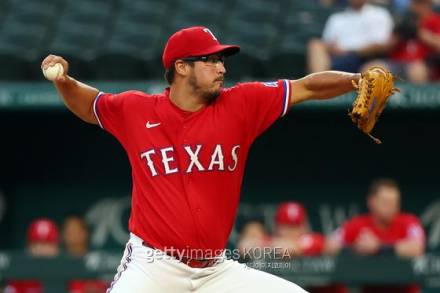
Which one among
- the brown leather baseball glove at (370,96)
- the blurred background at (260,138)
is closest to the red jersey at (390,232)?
the blurred background at (260,138)

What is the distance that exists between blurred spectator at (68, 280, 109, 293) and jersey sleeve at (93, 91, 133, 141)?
335cm

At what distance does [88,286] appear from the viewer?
372 inches

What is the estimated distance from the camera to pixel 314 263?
29.9 feet

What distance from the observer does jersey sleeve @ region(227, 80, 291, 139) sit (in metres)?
6.04

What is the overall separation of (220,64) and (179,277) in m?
1.09

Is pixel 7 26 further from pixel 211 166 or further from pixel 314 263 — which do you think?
pixel 211 166

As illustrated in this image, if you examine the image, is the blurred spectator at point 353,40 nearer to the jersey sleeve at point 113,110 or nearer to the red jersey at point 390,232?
the red jersey at point 390,232

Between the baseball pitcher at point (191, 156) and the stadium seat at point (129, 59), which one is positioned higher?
the stadium seat at point (129, 59)

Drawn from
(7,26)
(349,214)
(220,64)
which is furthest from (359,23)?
(220,64)

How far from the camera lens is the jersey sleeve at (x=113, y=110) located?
6.14 m

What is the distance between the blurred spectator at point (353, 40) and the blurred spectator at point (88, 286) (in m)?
2.57

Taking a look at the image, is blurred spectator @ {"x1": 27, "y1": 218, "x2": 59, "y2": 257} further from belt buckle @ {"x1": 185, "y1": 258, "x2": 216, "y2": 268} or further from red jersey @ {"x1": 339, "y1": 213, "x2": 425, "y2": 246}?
belt buckle @ {"x1": 185, "y1": 258, "x2": 216, "y2": 268}

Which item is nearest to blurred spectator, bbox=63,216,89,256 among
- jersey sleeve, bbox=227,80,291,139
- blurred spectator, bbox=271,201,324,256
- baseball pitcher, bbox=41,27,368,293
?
blurred spectator, bbox=271,201,324,256

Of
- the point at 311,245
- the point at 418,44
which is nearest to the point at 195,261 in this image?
the point at 311,245
